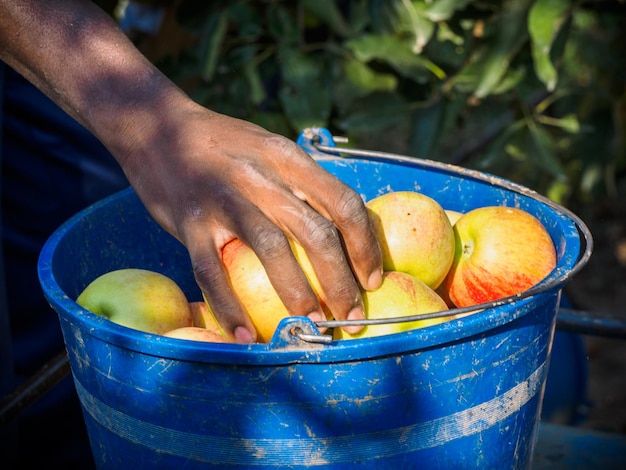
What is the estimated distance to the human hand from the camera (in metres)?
1.15

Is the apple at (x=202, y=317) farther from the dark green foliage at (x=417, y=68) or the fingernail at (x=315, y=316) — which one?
the dark green foliage at (x=417, y=68)

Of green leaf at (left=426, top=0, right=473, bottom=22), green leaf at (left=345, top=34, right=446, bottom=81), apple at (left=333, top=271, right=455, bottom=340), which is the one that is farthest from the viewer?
green leaf at (left=345, top=34, right=446, bottom=81)

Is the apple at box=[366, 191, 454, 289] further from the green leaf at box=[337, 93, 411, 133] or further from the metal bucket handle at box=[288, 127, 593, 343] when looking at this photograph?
the green leaf at box=[337, 93, 411, 133]

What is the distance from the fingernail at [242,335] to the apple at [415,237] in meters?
0.33

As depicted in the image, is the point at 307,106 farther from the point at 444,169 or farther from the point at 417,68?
the point at 444,169

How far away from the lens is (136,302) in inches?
54.8

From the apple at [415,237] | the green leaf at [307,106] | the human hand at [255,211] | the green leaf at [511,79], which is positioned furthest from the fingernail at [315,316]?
the green leaf at [511,79]

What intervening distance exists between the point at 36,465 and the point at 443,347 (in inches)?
68.8

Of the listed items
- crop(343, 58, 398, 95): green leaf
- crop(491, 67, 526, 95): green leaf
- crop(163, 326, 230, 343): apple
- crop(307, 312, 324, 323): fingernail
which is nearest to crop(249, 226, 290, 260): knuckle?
crop(307, 312, 324, 323): fingernail

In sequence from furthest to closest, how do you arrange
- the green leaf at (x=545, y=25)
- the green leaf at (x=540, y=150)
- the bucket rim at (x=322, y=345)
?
1. the green leaf at (x=540, y=150)
2. the green leaf at (x=545, y=25)
3. the bucket rim at (x=322, y=345)

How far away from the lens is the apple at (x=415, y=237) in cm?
142

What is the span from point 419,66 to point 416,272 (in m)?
1.02

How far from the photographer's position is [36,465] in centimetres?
243

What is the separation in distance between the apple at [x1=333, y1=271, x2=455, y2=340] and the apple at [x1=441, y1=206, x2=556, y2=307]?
0.46 feet
